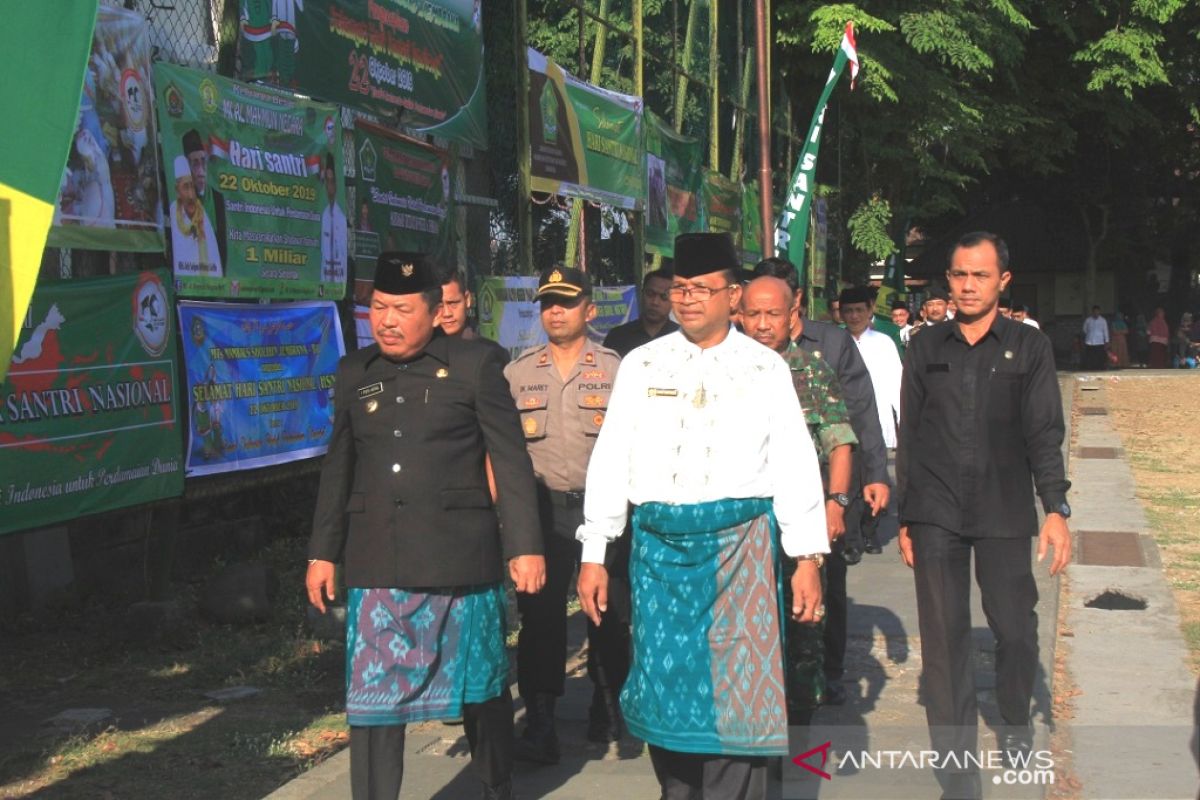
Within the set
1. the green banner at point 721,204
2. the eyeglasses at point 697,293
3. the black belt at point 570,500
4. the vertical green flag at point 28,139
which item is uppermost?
the green banner at point 721,204

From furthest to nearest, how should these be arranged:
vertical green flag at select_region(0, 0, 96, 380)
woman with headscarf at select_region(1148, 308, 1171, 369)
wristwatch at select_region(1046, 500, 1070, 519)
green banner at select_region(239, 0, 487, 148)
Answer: woman with headscarf at select_region(1148, 308, 1171, 369) < green banner at select_region(239, 0, 487, 148) < wristwatch at select_region(1046, 500, 1070, 519) < vertical green flag at select_region(0, 0, 96, 380)

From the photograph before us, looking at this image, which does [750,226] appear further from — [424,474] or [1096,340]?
[1096,340]

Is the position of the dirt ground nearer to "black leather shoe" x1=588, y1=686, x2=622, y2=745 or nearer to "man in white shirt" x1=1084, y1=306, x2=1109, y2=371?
"black leather shoe" x1=588, y1=686, x2=622, y2=745

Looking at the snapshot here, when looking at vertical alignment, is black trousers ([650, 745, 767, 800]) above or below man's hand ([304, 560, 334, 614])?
below

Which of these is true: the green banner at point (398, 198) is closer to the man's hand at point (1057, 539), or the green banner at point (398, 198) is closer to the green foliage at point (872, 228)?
the man's hand at point (1057, 539)

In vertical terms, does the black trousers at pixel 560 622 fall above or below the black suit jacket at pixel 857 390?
below

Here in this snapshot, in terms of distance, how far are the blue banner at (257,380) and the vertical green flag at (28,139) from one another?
10.2 feet

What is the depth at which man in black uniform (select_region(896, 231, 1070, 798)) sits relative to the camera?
17.2ft

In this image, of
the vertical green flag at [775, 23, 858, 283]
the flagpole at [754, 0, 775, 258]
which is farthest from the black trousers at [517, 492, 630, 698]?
the vertical green flag at [775, 23, 858, 283]

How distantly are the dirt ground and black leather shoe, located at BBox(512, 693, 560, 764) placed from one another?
3118 mm

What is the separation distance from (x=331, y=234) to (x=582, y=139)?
4010 mm

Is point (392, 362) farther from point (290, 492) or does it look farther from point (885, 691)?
point (290, 492)

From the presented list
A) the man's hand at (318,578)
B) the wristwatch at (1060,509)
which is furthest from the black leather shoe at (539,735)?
the wristwatch at (1060,509)

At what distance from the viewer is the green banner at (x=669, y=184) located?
46.9 ft
